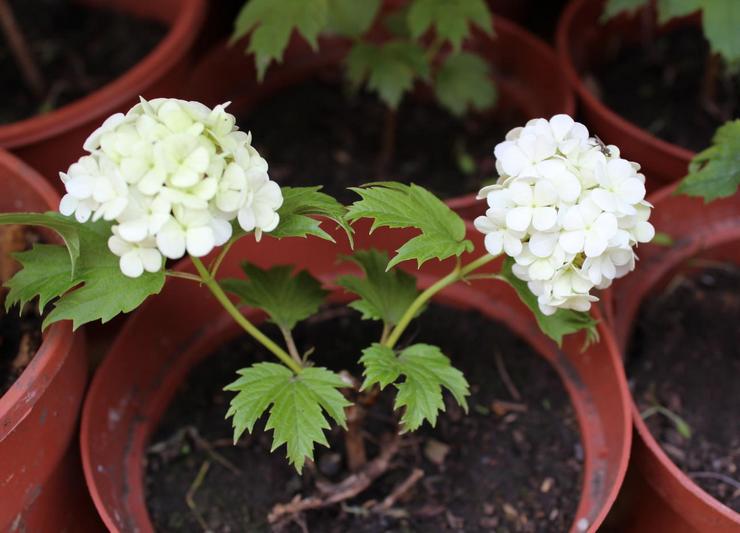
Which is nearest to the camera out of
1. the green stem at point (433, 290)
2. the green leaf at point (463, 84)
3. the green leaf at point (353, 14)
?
the green stem at point (433, 290)

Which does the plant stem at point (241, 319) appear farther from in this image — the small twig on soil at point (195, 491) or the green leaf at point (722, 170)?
the green leaf at point (722, 170)

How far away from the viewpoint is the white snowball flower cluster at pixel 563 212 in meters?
0.98

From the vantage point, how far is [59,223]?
3.30 ft

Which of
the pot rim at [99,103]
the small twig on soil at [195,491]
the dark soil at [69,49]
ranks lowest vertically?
the small twig on soil at [195,491]

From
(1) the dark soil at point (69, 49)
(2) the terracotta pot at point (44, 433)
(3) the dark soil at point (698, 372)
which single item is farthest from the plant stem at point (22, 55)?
(3) the dark soil at point (698, 372)

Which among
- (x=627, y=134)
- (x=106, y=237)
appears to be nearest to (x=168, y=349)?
(x=106, y=237)

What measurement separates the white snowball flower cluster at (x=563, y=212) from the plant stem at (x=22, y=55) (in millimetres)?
1190

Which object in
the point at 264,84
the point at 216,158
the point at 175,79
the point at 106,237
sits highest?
the point at 216,158

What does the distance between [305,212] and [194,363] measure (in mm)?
503

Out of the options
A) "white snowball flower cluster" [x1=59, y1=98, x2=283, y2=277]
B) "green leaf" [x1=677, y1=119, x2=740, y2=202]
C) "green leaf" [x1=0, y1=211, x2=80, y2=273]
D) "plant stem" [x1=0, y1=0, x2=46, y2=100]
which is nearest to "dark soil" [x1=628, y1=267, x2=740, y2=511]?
"green leaf" [x1=677, y1=119, x2=740, y2=202]

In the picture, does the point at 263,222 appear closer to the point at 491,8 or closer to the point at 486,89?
the point at 486,89

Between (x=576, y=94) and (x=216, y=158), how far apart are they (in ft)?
3.32

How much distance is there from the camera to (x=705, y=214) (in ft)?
5.26

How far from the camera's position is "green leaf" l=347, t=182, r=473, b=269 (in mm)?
1038
